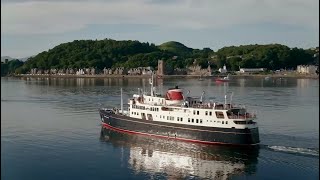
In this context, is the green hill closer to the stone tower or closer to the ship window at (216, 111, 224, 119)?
the stone tower

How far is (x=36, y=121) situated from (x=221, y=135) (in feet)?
61.7

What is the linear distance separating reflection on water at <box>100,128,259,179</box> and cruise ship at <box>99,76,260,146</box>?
1.97 ft

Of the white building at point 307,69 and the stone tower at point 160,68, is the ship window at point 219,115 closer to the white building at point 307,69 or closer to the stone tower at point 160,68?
the white building at point 307,69

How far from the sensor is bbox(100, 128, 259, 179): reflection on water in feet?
85.3

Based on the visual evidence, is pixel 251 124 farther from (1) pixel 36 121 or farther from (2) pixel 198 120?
(1) pixel 36 121

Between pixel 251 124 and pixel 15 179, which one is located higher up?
pixel 251 124

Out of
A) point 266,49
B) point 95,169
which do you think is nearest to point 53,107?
point 95,169

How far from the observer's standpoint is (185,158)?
28.9 metres

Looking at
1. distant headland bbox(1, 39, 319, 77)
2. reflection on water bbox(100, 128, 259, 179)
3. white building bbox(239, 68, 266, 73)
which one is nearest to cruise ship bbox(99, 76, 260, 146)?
reflection on water bbox(100, 128, 259, 179)

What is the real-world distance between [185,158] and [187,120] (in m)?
4.48

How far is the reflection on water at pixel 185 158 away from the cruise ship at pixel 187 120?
60 centimetres

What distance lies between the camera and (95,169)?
2595 centimetres

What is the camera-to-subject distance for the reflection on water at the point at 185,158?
85.3ft

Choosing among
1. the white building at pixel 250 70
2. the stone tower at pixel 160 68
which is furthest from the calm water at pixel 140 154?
the stone tower at pixel 160 68
